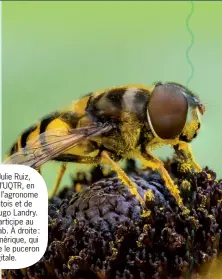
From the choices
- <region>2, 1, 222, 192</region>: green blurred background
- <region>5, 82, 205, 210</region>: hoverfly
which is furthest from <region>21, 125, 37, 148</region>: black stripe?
<region>2, 1, 222, 192</region>: green blurred background

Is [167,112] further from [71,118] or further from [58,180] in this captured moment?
[58,180]

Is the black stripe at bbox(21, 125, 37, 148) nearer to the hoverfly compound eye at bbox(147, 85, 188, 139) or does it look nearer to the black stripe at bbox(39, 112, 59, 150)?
the black stripe at bbox(39, 112, 59, 150)

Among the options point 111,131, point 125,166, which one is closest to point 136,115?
point 111,131

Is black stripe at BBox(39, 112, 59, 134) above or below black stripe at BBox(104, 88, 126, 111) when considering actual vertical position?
below

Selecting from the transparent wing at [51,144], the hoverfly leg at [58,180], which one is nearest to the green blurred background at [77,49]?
the hoverfly leg at [58,180]

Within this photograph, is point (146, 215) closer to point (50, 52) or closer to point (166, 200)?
point (166, 200)

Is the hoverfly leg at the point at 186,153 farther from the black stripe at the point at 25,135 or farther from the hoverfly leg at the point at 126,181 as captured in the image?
the black stripe at the point at 25,135

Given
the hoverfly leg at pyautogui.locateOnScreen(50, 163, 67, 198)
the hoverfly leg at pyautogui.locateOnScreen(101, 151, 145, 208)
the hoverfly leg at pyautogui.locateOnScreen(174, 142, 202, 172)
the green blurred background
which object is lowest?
the hoverfly leg at pyautogui.locateOnScreen(50, 163, 67, 198)

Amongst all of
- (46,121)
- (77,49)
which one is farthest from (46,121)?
(77,49)
